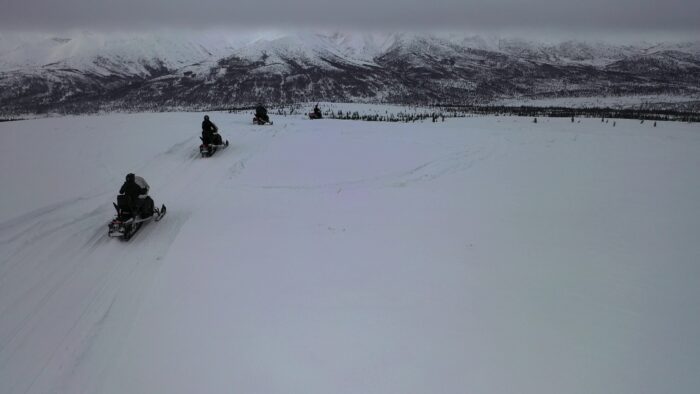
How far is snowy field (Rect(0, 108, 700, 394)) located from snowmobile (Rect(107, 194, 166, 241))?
250 millimetres

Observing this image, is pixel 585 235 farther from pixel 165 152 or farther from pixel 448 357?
pixel 165 152

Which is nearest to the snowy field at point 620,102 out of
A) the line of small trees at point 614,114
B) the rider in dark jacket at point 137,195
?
the line of small trees at point 614,114

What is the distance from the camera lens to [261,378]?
4.31m

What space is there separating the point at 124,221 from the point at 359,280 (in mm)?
5477

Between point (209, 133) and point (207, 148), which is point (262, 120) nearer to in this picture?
point (209, 133)

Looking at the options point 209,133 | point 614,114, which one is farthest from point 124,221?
point 614,114

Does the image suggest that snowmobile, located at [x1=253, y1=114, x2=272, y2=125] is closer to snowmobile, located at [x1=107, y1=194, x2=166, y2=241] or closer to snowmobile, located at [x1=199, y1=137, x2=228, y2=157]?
snowmobile, located at [x1=199, y1=137, x2=228, y2=157]

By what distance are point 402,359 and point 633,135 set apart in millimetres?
18816

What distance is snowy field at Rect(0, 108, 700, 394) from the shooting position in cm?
437

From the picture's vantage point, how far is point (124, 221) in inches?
318

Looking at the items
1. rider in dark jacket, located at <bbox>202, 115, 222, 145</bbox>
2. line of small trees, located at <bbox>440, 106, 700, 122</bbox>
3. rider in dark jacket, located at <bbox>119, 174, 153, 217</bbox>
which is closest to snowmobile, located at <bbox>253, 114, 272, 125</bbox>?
rider in dark jacket, located at <bbox>202, 115, 222, 145</bbox>

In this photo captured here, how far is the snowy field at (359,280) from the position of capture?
4.37 meters

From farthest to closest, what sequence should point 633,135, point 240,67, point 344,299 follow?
1. point 240,67
2. point 633,135
3. point 344,299

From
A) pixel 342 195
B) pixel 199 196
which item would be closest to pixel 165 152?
pixel 199 196
